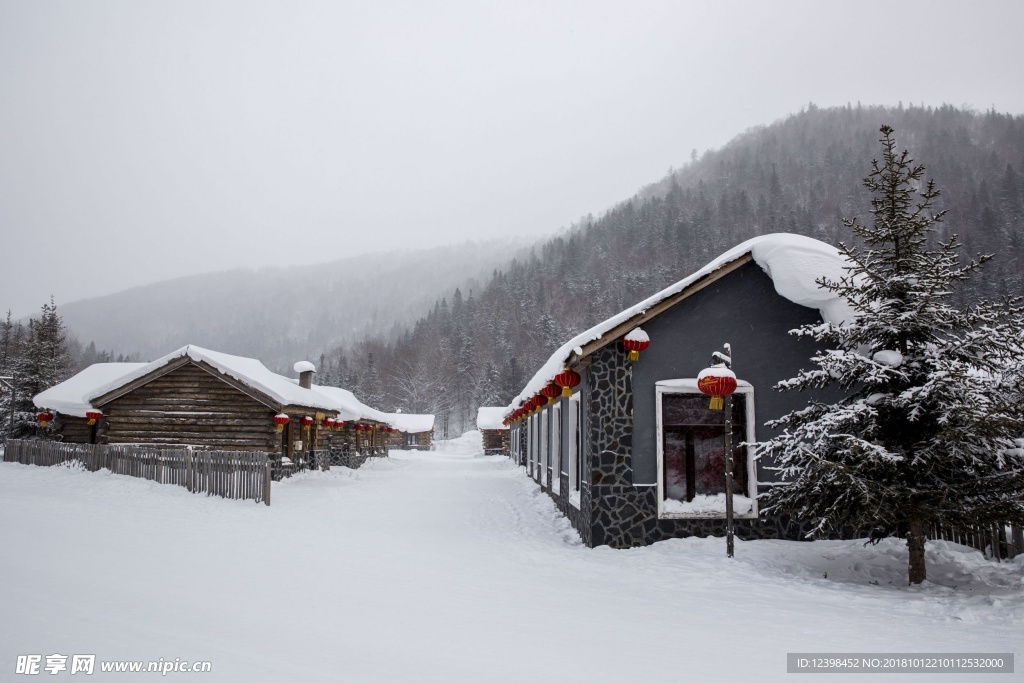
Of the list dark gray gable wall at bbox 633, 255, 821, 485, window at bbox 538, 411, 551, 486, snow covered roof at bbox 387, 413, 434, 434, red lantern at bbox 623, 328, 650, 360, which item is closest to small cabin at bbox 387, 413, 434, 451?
snow covered roof at bbox 387, 413, 434, 434

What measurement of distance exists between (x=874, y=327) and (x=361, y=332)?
15339cm

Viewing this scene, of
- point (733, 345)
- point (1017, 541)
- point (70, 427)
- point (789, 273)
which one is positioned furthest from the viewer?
point (70, 427)

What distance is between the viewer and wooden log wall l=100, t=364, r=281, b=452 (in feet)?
67.6

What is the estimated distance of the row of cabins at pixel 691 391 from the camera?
32.3 feet

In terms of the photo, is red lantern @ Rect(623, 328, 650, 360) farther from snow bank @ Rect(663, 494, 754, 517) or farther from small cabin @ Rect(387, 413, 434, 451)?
small cabin @ Rect(387, 413, 434, 451)

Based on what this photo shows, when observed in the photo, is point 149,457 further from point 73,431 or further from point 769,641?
point 769,641

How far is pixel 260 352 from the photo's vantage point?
533ft

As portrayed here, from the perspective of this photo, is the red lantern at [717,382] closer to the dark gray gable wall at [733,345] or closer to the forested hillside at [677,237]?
the dark gray gable wall at [733,345]

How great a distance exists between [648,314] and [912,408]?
Result: 3927 mm

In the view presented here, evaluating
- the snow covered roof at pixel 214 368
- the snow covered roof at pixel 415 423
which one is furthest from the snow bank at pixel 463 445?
the snow covered roof at pixel 214 368

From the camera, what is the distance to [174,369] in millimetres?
20656

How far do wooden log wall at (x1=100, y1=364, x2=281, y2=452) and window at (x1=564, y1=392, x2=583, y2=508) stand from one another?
40.4 feet

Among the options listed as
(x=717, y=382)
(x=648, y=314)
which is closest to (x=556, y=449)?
(x=648, y=314)

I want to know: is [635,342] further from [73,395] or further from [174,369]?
[73,395]
